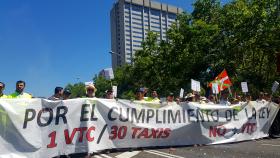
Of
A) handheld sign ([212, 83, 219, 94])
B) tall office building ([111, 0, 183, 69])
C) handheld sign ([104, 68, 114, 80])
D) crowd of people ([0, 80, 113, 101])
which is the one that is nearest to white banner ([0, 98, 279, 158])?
crowd of people ([0, 80, 113, 101])

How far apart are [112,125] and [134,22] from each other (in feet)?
354

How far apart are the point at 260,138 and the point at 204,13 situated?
27.7 m

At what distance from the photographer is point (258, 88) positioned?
118 ft

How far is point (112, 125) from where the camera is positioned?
11.5 meters

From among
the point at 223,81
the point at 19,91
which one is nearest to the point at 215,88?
the point at 223,81

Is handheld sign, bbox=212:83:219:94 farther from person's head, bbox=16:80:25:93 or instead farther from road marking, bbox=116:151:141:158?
person's head, bbox=16:80:25:93

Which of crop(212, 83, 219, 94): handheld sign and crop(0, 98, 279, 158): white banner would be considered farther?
crop(212, 83, 219, 94): handheld sign

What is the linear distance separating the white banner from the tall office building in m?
92.3

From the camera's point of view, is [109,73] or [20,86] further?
[109,73]

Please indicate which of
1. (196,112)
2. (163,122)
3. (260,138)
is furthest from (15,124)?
(260,138)

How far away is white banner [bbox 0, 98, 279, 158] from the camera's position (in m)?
9.75

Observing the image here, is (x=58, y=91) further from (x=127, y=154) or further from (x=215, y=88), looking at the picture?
(x=215, y=88)

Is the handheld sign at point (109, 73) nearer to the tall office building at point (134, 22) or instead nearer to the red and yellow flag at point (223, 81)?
the red and yellow flag at point (223, 81)

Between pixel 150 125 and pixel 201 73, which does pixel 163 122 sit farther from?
pixel 201 73
